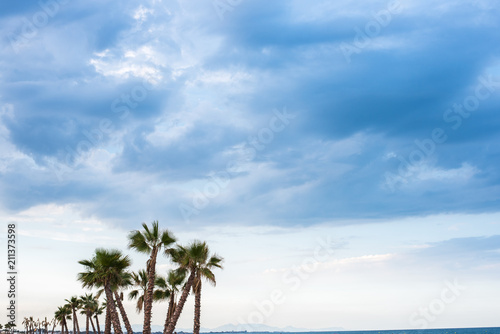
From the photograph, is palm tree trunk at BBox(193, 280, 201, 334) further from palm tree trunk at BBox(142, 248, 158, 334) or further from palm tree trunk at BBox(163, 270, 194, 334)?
palm tree trunk at BBox(142, 248, 158, 334)

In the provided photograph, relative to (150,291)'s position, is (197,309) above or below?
below

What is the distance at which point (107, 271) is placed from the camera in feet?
114

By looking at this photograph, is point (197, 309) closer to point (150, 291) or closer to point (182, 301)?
point (182, 301)

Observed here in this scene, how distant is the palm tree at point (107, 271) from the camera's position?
34594 mm

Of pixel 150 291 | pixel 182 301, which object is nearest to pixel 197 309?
pixel 182 301

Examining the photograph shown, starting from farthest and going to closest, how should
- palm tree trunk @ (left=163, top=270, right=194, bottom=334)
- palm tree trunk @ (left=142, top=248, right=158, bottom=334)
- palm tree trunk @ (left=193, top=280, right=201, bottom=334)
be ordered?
1. palm tree trunk @ (left=193, top=280, right=201, bottom=334)
2. palm tree trunk @ (left=163, top=270, right=194, bottom=334)
3. palm tree trunk @ (left=142, top=248, right=158, bottom=334)

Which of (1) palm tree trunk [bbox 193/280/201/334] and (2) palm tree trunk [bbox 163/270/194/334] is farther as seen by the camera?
(1) palm tree trunk [bbox 193/280/201/334]

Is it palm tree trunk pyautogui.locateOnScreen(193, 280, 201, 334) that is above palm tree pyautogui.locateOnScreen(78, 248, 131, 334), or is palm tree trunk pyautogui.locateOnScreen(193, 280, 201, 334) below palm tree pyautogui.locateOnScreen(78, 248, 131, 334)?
below

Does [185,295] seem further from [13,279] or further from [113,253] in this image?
[13,279]

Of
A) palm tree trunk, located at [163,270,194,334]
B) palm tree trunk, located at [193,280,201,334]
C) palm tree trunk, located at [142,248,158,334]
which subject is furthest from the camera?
palm tree trunk, located at [193,280,201,334]

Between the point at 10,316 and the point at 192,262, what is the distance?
30.7 metres

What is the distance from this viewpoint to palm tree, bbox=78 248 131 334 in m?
34.6

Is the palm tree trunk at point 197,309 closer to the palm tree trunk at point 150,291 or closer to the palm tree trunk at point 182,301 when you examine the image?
the palm tree trunk at point 182,301

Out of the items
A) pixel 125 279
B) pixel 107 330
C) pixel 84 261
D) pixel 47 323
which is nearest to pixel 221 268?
pixel 125 279
